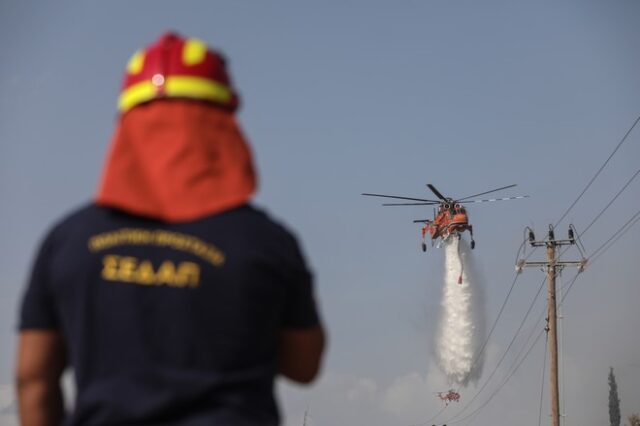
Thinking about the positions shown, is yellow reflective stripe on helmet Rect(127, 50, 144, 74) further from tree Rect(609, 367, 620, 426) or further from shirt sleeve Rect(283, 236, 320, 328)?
→ tree Rect(609, 367, 620, 426)

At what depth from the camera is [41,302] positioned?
2.85m

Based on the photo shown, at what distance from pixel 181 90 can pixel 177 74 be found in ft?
0.14

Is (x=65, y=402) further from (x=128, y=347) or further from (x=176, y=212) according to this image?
(x=176, y=212)

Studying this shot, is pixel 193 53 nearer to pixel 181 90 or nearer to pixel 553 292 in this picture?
pixel 181 90

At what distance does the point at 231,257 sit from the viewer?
2727 millimetres

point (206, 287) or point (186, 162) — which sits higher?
point (186, 162)

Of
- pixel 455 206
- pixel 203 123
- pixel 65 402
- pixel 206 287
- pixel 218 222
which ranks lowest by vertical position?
pixel 65 402

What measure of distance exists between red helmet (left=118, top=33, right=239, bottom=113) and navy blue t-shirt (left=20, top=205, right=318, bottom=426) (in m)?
0.32

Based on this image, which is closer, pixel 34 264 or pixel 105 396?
pixel 105 396

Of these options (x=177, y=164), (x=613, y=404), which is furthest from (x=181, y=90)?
(x=613, y=404)

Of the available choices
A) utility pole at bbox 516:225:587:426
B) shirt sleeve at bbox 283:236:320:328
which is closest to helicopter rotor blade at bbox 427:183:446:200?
utility pole at bbox 516:225:587:426

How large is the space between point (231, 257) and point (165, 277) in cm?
17

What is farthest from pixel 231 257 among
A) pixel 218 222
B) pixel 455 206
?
pixel 455 206

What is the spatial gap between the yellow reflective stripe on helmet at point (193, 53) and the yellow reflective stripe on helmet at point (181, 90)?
4 centimetres
